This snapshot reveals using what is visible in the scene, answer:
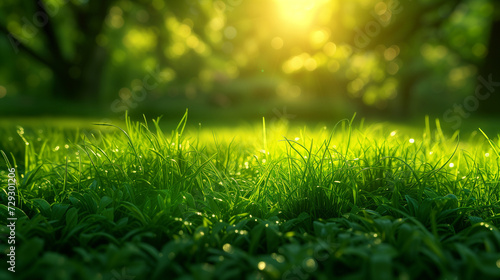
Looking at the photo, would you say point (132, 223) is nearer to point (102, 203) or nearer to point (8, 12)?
point (102, 203)

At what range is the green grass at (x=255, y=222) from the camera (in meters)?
1.42

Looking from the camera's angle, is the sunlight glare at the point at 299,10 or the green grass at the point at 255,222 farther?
the sunlight glare at the point at 299,10

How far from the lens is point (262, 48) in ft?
38.5

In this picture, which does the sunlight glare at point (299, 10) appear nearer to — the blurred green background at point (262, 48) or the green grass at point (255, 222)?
the blurred green background at point (262, 48)

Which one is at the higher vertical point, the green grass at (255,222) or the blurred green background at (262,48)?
the blurred green background at (262,48)

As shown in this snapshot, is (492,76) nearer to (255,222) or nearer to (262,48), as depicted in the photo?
(262,48)

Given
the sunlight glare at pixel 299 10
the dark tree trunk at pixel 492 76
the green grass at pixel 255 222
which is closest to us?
the green grass at pixel 255 222

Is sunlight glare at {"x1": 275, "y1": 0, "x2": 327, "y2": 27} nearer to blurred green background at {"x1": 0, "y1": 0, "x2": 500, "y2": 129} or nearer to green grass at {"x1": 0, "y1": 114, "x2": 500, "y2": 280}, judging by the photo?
blurred green background at {"x1": 0, "y1": 0, "x2": 500, "y2": 129}

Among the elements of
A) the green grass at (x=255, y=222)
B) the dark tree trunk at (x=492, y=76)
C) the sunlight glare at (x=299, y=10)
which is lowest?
the green grass at (x=255, y=222)

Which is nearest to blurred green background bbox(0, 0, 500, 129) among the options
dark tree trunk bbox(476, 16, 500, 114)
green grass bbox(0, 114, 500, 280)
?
dark tree trunk bbox(476, 16, 500, 114)

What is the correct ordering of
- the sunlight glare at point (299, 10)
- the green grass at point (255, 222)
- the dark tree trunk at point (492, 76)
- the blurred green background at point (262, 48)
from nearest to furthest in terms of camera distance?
the green grass at point (255, 222) → the sunlight glare at point (299, 10) → the blurred green background at point (262, 48) → the dark tree trunk at point (492, 76)

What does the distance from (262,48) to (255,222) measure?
404 inches

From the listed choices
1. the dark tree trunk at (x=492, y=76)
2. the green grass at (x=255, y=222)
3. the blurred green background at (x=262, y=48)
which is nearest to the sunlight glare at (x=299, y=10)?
the blurred green background at (x=262, y=48)

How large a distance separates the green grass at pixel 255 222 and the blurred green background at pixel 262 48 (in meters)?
5.70
